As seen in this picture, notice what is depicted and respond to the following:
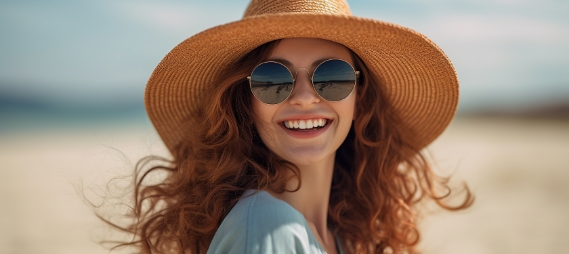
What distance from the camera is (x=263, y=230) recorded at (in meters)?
1.74

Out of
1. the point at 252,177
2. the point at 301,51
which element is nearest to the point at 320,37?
the point at 301,51

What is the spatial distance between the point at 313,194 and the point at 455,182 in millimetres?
5385

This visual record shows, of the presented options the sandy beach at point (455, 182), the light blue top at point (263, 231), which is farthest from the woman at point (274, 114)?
the sandy beach at point (455, 182)

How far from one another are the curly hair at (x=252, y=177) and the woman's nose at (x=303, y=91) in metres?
0.18

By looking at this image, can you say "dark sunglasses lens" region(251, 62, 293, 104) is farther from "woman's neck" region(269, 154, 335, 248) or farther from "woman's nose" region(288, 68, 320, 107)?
"woman's neck" region(269, 154, 335, 248)

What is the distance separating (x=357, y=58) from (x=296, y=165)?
1.92 ft

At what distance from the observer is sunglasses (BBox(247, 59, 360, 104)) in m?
2.14

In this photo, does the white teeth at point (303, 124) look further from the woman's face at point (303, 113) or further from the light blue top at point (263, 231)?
the light blue top at point (263, 231)

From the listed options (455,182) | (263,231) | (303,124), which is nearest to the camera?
(263,231)

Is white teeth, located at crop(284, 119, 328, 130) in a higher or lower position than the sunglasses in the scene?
lower

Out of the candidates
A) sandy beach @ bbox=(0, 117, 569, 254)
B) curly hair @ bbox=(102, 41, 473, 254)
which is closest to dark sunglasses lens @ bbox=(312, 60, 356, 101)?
curly hair @ bbox=(102, 41, 473, 254)

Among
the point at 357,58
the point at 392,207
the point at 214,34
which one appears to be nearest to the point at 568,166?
the point at 392,207

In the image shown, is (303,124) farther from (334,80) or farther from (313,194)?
(313,194)

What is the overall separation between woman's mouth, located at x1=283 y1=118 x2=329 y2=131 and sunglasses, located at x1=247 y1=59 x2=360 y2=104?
0.12m
